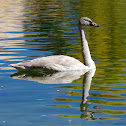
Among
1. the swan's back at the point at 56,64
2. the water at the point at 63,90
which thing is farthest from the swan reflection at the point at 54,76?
the swan's back at the point at 56,64

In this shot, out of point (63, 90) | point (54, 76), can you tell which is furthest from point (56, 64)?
point (63, 90)

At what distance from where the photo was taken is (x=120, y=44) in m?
19.1

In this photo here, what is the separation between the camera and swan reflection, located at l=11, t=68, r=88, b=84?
1221 cm

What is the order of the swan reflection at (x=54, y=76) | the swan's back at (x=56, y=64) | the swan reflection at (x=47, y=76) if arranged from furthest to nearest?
the swan's back at (x=56, y=64) < the swan reflection at (x=47, y=76) < the swan reflection at (x=54, y=76)

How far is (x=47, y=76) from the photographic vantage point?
41.8 ft

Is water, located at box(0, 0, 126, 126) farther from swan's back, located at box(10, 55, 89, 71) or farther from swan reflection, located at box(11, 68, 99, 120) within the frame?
swan's back, located at box(10, 55, 89, 71)

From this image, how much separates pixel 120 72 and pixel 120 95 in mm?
2842

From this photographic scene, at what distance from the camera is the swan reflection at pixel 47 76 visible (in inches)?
481

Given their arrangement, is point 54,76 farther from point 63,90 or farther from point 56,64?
point 63,90

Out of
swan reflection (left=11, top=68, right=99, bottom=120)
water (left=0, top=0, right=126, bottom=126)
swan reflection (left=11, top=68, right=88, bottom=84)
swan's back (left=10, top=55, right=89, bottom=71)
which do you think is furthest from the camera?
swan's back (left=10, top=55, right=89, bottom=71)

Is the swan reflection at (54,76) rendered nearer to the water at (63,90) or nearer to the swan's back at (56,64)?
the water at (63,90)

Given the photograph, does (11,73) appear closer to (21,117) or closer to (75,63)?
(75,63)

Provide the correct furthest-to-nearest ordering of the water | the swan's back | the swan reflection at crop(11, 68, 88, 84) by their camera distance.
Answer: the swan's back < the swan reflection at crop(11, 68, 88, 84) < the water

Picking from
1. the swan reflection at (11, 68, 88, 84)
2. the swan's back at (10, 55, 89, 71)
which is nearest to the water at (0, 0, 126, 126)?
the swan reflection at (11, 68, 88, 84)
